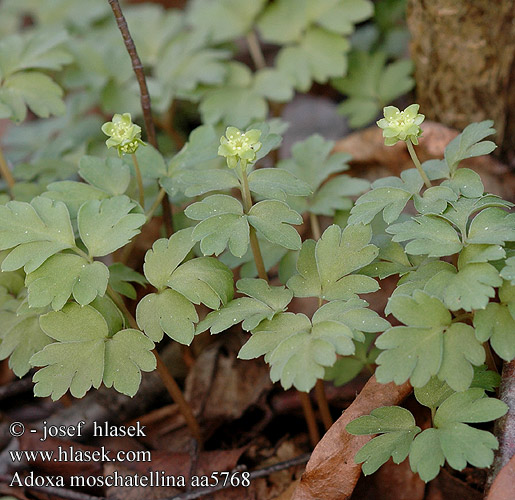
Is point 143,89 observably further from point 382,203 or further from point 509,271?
point 509,271

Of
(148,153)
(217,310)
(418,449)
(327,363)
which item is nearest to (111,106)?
(148,153)

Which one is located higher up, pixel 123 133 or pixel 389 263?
pixel 123 133

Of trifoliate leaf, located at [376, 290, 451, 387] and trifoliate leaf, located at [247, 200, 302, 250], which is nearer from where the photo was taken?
trifoliate leaf, located at [376, 290, 451, 387]

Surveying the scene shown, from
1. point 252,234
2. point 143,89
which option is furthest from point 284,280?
point 143,89

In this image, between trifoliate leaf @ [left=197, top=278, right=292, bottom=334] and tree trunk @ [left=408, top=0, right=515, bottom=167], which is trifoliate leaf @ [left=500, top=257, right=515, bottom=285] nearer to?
trifoliate leaf @ [left=197, top=278, right=292, bottom=334]

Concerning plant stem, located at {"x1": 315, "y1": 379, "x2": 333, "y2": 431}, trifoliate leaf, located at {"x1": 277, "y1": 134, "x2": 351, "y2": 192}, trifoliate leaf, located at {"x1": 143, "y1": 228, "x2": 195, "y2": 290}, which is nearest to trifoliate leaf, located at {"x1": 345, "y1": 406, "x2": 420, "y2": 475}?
plant stem, located at {"x1": 315, "y1": 379, "x2": 333, "y2": 431}
